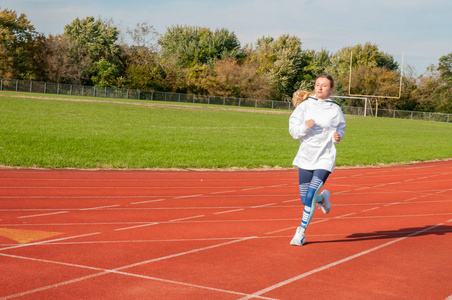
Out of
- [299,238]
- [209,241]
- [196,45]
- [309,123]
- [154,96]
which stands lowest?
[209,241]

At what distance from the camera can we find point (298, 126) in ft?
19.8

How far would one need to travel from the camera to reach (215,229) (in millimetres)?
6926

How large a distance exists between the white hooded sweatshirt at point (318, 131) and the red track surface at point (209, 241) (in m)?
0.99

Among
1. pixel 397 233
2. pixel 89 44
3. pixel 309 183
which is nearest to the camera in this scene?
pixel 309 183

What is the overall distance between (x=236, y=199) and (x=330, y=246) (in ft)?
11.2

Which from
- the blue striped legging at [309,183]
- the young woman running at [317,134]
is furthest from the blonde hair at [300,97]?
the blue striped legging at [309,183]

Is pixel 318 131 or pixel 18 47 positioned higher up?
pixel 18 47

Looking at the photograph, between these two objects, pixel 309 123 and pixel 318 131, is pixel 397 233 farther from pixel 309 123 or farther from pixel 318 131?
pixel 309 123

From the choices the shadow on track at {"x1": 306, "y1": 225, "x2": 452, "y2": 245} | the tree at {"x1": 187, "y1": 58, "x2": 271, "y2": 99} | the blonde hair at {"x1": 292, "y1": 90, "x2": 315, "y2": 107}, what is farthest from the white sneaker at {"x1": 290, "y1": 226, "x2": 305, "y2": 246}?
the tree at {"x1": 187, "y1": 58, "x2": 271, "y2": 99}

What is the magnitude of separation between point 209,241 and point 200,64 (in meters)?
79.0

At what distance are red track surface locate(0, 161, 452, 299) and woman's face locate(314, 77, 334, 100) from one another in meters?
1.73

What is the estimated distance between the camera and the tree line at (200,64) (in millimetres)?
67750

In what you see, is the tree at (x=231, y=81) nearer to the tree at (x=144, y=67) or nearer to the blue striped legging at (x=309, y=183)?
the tree at (x=144, y=67)

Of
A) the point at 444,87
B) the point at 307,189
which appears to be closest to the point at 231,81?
the point at 444,87
